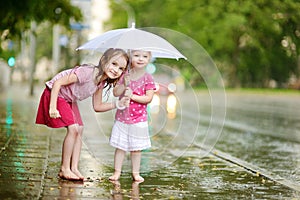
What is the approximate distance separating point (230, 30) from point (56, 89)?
183 feet

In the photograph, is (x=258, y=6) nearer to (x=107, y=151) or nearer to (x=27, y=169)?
(x=107, y=151)

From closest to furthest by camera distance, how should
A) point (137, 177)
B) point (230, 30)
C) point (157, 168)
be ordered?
1. point (137, 177)
2. point (157, 168)
3. point (230, 30)

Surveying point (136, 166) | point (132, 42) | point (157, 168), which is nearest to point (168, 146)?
point (157, 168)

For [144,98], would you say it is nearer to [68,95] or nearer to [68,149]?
[68,95]

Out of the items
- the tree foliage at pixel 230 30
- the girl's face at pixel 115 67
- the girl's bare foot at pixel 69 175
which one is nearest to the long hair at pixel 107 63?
the girl's face at pixel 115 67

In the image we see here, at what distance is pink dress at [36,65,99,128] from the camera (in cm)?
895

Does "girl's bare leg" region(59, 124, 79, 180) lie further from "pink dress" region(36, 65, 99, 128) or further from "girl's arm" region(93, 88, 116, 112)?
"girl's arm" region(93, 88, 116, 112)

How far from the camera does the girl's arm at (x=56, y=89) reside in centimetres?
873

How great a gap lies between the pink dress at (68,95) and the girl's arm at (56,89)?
54mm

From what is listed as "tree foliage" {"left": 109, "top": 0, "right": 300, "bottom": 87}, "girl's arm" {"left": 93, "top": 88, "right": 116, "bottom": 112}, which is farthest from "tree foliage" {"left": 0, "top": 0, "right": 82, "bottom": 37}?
"tree foliage" {"left": 109, "top": 0, "right": 300, "bottom": 87}

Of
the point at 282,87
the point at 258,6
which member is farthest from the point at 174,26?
the point at 258,6

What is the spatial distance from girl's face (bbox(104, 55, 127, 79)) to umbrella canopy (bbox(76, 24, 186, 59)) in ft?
0.44

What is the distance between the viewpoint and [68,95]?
9086mm

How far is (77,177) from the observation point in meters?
9.06
